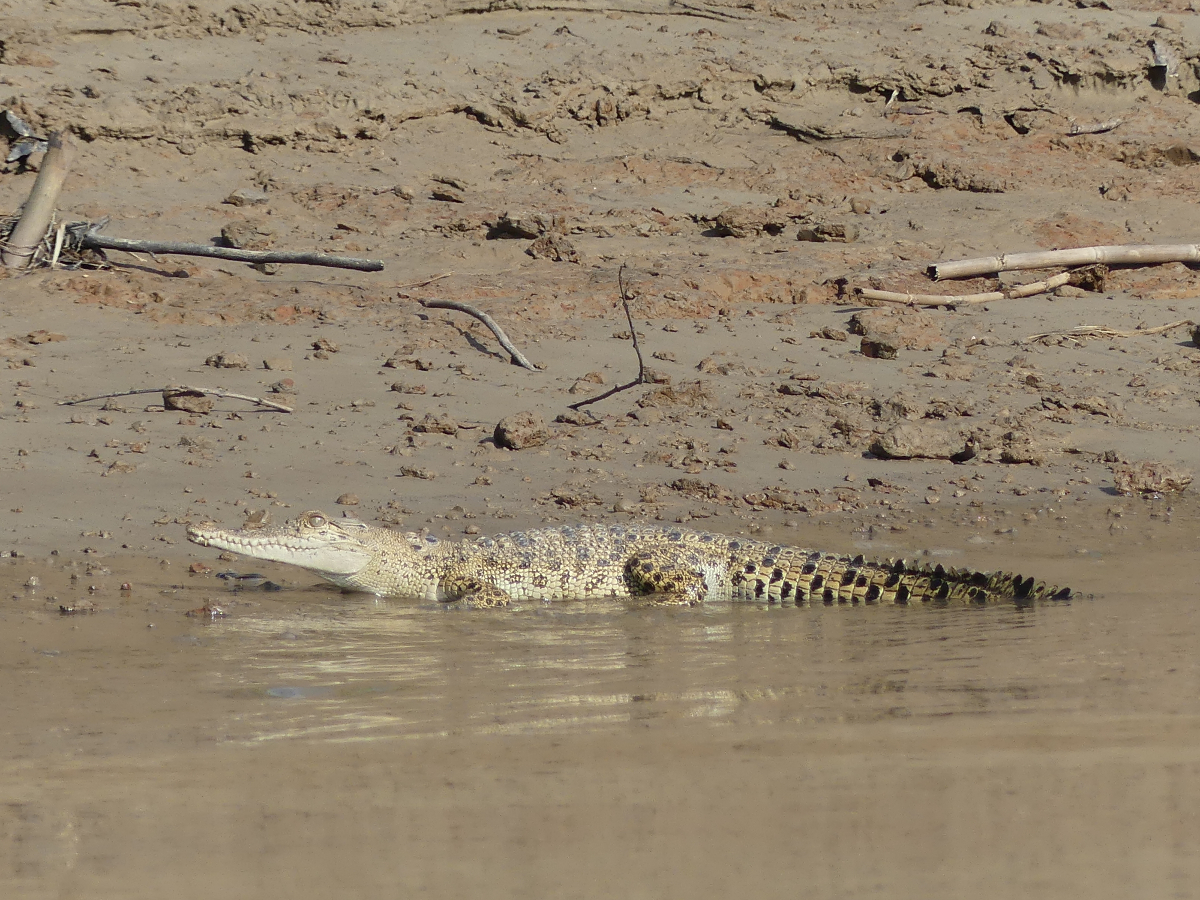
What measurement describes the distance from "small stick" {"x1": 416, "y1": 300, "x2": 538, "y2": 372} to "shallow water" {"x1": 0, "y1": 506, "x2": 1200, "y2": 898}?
349 cm

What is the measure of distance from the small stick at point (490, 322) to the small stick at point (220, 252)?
55cm

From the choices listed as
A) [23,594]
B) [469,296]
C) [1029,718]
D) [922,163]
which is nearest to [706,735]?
[1029,718]

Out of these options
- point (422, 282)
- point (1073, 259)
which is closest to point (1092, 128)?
point (1073, 259)

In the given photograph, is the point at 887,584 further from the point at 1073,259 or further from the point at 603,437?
the point at 1073,259

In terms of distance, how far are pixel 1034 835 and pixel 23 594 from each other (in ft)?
13.1

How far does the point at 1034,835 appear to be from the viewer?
9.46 ft

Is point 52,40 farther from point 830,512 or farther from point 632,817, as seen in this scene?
point 632,817

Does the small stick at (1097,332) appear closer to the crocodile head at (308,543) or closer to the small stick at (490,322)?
the small stick at (490,322)

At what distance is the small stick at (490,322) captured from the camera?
28.5ft

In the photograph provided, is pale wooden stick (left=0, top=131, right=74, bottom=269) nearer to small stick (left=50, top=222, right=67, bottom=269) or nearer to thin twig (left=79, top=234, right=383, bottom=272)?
small stick (left=50, top=222, right=67, bottom=269)

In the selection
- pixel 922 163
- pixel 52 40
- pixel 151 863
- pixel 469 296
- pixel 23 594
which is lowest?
pixel 151 863

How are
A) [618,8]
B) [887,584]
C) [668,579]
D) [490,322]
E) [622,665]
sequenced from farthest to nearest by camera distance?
[618,8]
[490,322]
[668,579]
[887,584]
[622,665]

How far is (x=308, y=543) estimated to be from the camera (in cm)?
592

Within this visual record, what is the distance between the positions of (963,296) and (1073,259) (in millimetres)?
1119
